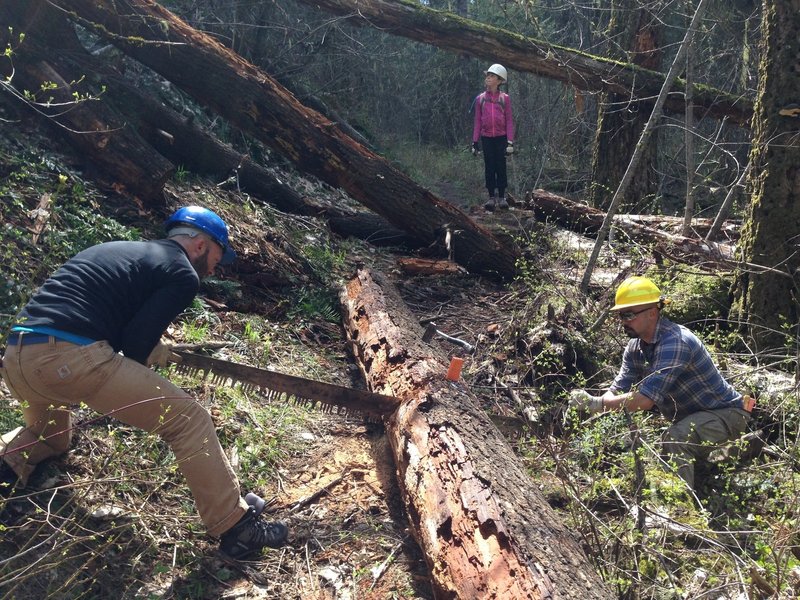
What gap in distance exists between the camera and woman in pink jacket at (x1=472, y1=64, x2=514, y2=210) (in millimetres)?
9586

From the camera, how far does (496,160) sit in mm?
9758

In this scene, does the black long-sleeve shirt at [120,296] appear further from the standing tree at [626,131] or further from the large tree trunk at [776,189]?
the standing tree at [626,131]

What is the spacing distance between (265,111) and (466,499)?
507 cm

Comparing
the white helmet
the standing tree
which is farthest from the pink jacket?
the standing tree

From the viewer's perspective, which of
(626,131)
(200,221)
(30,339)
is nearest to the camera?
(30,339)

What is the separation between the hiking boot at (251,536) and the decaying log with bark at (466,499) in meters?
0.71

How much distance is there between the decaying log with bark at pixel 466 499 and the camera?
2693 mm

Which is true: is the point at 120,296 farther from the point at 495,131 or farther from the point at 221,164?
the point at 495,131

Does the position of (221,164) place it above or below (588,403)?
above

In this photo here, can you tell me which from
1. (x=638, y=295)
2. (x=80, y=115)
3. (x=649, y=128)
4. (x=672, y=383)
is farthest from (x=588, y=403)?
(x=80, y=115)

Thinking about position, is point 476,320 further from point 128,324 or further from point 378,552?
point 128,324

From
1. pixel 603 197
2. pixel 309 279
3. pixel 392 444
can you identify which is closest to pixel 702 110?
pixel 603 197

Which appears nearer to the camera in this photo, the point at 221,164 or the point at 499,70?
the point at 221,164

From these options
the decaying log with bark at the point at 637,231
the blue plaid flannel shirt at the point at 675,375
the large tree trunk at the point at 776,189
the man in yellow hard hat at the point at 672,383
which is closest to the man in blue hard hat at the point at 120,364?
the man in yellow hard hat at the point at 672,383
